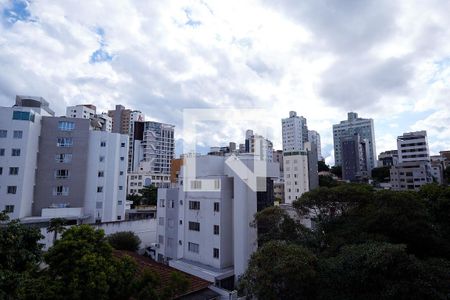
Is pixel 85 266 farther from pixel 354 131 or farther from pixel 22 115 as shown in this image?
pixel 354 131

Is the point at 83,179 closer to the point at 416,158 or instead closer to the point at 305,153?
the point at 305,153

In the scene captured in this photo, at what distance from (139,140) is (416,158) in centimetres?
6338

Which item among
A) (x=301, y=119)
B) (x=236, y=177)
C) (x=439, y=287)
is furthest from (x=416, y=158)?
(x=439, y=287)

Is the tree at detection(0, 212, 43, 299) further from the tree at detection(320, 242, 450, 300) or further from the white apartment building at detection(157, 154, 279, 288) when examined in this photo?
the white apartment building at detection(157, 154, 279, 288)

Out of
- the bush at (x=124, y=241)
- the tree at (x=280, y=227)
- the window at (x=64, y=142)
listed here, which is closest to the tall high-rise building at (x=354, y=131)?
the bush at (x=124, y=241)

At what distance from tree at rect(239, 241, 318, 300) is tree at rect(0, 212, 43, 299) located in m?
6.98

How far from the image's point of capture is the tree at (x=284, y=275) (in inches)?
372

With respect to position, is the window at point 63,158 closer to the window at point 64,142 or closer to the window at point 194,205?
the window at point 64,142

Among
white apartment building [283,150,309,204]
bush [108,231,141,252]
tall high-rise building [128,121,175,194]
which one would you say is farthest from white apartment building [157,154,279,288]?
tall high-rise building [128,121,175,194]

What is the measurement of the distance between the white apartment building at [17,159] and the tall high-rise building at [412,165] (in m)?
50.0

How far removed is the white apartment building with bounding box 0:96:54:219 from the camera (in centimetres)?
2334

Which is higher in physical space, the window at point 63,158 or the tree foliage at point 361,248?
the window at point 63,158

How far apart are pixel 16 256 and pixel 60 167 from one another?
2199 centimetres

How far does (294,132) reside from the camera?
83688 mm
